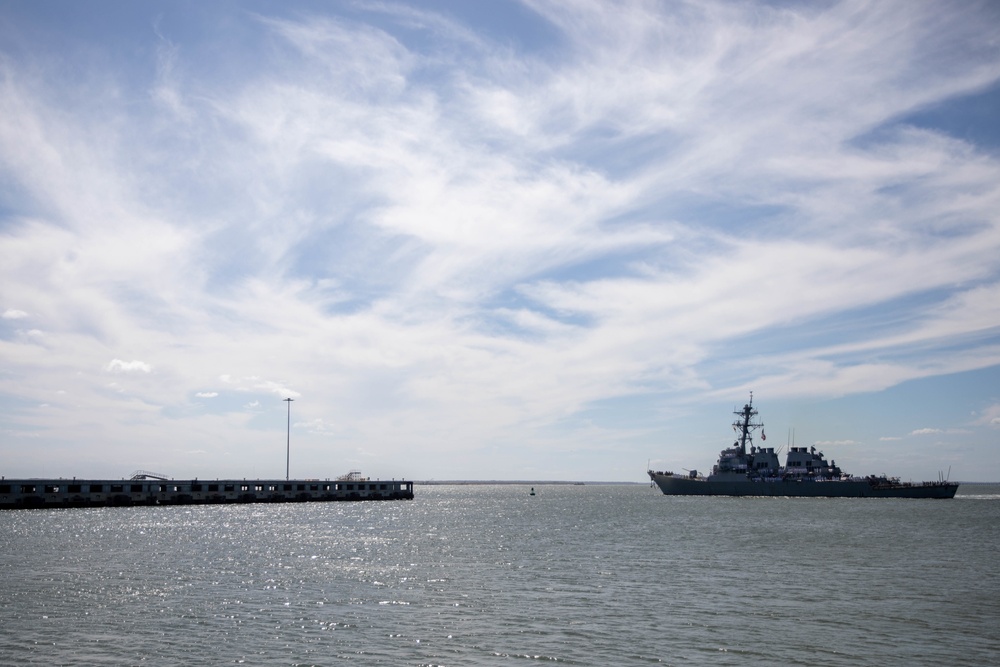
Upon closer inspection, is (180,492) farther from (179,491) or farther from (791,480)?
(791,480)

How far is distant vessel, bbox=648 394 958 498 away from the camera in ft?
566

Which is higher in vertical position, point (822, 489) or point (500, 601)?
point (500, 601)

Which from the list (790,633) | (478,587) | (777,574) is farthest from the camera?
(777,574)

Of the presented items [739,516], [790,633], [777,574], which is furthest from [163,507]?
[790,633]

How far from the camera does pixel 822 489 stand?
171625 millimetres

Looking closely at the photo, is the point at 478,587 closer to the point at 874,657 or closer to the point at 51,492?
the point at 874,657

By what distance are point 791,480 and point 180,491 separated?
5078 inches

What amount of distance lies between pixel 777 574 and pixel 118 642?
34236 millimetres

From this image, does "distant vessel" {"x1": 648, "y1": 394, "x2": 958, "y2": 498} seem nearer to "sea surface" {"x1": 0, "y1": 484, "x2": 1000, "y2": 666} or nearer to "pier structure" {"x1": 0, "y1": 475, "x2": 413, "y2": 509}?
"pier structure" {"x1": 0, "y1": 475, "x2": 413, "y2": 509}

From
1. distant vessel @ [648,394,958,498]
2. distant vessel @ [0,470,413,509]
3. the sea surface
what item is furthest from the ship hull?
the sea surface

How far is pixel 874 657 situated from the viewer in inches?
998

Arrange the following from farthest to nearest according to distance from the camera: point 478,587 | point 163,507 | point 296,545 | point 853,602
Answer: point 163,507, point 296,545, point 478,587, point 853,602

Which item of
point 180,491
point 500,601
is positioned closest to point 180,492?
point 180,491

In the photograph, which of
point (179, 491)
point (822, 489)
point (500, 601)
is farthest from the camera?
point (822, 489)
